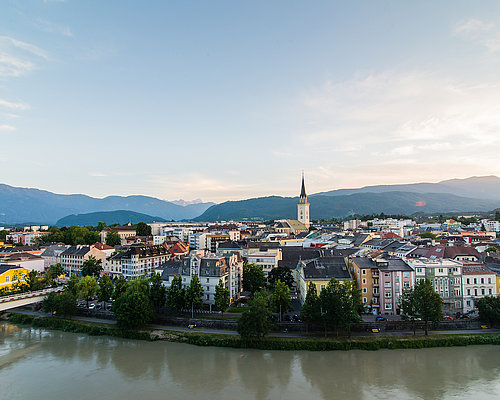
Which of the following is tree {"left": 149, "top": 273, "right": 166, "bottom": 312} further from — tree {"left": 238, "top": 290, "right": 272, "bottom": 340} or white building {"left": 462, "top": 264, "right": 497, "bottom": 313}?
white building {"left": 462, "top": 264, "right": 497, "bottom": 313}

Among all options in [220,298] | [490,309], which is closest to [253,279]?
[220,298]

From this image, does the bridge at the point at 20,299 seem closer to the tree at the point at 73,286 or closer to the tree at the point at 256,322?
the tree at the point at 73,286

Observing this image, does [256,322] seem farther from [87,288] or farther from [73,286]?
[73,286]

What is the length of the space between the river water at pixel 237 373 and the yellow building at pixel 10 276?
13.5 meters

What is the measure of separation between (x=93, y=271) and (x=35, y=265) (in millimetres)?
9097

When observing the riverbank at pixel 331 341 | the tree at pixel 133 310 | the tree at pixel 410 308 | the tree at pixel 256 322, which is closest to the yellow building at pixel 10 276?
the tree at pixel 133 310

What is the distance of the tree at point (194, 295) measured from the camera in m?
24.4

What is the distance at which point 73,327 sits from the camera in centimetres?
2516

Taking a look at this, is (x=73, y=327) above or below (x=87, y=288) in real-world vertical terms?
below

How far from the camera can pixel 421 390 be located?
1581 centimetres

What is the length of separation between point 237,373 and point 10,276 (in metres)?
27.9

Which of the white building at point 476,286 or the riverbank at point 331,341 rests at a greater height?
the white building at point 476,286

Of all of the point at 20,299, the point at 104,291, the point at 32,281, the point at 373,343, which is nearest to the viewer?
the point at 373,343

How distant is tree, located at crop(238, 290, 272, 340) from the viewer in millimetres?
20328
